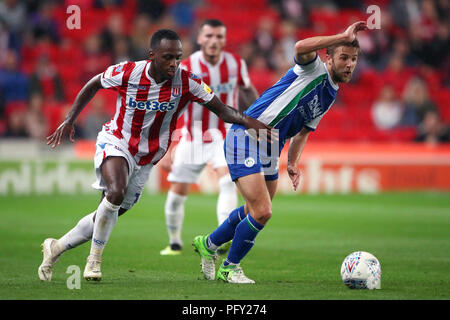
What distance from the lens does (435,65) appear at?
70.2 feet

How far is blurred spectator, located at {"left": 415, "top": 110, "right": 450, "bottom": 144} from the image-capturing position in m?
18.2

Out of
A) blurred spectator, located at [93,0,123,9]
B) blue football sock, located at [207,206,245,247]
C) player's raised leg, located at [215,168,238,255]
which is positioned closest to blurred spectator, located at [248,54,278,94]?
blurred spectator, located at [93,0,123,9]

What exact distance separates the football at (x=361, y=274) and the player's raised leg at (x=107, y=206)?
6.15ft

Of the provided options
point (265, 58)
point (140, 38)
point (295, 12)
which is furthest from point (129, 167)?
point (295, 12)

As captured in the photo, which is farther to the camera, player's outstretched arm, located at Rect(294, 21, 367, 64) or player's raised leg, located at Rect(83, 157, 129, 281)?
player's raised leg, located at Rect(83, 157, 129, 281)

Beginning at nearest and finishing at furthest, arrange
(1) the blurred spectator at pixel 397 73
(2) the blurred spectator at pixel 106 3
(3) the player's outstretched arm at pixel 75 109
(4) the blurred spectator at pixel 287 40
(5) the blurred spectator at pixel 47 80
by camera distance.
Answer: (3) the player's outstretched arm at pixel 75 109 → (5) the blurred spectator at pixel 47 80 → (2) the blurred spectator at pixel 106 3 → (4) the blurred spectator at pixel 287 40 → (1) the blurred spectator at pixel 397 73

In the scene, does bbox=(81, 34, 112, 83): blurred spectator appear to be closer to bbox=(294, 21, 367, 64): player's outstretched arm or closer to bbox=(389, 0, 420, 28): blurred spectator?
bbox=(389, 0, 420, 28): blurred spectator

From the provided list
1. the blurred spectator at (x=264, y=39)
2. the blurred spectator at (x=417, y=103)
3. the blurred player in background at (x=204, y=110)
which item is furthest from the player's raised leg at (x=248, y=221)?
the blurred spectator at (x=264, y=39)

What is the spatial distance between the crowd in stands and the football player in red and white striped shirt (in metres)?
9.48

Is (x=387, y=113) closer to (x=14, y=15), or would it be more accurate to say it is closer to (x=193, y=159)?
(x=14, y=15)

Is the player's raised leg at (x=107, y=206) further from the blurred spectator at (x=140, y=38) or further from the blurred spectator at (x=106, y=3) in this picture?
the blurred spectator at (x=106, y=3)

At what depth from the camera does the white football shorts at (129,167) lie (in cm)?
664

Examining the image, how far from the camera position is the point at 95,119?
16.3 m
